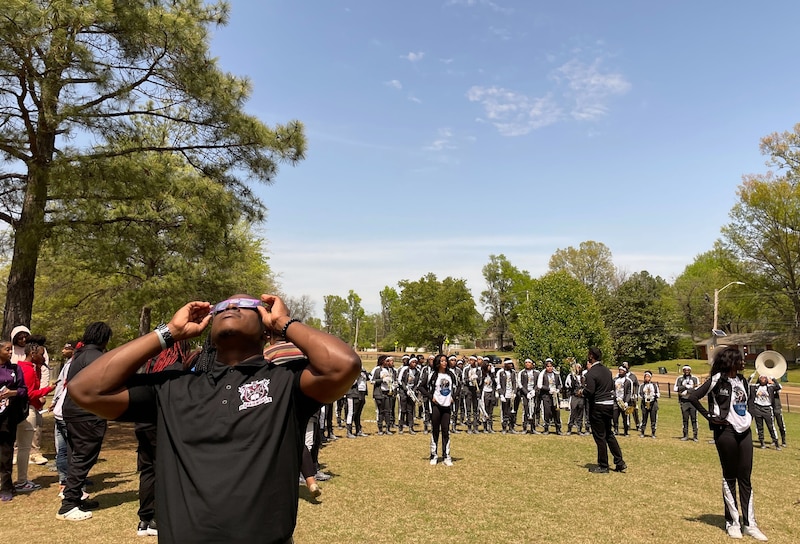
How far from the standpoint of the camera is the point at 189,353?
6770 millimetres

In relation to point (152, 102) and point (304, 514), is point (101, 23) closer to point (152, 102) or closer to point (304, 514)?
point (152, 102)

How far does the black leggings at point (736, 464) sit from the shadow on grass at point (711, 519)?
46cm

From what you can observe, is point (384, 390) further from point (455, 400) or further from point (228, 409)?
point (228, 409)

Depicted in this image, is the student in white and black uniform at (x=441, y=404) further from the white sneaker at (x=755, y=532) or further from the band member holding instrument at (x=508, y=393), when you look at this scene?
the band member holding instrument at (x=508, y=393)

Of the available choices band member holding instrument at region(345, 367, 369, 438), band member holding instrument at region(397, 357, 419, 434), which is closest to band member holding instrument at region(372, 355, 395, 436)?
band member holding instrument at region(397, 357, 419, 434)

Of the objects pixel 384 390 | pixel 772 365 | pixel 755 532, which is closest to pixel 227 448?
pixel 755 532

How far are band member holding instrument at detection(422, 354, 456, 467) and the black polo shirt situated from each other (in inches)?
322

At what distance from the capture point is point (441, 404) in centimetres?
1022

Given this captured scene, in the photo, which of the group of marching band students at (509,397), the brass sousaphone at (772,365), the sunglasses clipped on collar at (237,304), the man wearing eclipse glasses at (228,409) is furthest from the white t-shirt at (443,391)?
the sunglasses clipped on collar at (237,304)

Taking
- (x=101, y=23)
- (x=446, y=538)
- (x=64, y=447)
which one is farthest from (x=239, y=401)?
(x=101, y=23)

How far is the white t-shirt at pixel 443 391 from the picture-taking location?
33.2 feet

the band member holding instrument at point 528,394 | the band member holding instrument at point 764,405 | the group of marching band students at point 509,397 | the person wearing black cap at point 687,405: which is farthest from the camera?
the band member holding instrument at point 528,394

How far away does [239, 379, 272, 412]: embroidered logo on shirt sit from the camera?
211 centimetres

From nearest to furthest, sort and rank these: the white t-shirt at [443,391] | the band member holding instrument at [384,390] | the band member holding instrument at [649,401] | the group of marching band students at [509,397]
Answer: the white t-shirt at [443,391] → the group of marching band students at [509,397] → the band member holding instrument at [649,401] → the band member holding instrument at [384,390]
